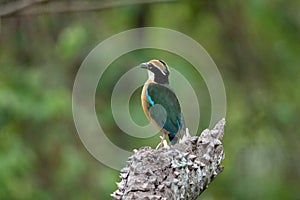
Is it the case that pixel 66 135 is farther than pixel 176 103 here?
Yes

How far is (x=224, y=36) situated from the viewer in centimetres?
765

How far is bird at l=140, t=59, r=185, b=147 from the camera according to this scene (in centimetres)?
253

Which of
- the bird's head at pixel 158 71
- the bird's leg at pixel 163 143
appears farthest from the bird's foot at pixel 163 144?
the bird's head at pixel 158 71

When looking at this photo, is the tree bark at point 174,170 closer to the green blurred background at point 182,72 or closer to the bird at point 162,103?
the bird at point 162,103

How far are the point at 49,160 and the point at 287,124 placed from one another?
2134 millimetres

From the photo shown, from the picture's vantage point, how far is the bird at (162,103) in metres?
2.53

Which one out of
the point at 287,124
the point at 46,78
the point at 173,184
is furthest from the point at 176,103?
the point at 287,124

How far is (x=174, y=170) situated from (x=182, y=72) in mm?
4175

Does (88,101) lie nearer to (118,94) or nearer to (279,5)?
(118,94)

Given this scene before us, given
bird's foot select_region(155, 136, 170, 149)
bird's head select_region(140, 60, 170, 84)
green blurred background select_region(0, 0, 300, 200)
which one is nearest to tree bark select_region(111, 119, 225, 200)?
bird's foot select_region(155, 136, 170, 149)

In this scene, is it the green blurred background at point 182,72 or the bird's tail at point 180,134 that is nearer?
the bird's tail at point 180,134

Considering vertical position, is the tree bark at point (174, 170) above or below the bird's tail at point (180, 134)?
below

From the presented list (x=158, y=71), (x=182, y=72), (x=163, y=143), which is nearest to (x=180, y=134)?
(x=163, y=143)

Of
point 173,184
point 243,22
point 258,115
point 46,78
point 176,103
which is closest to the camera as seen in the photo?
point 173,184
